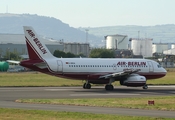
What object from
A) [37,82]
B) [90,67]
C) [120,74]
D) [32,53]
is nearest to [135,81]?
[120,74]

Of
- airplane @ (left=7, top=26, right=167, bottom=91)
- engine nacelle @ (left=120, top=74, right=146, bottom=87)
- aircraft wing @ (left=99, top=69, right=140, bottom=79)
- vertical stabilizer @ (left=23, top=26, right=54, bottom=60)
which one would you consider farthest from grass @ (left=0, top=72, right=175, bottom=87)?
engine nacelle @ (left=120, top=74, right=146, bottom=87)

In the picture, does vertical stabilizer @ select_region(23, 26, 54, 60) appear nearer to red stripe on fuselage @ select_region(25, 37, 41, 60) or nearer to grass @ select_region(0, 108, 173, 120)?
red stripe on fuselage @ select_region(25, 37, 41, 60)

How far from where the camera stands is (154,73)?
56438mm

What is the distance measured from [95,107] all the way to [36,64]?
18749mm

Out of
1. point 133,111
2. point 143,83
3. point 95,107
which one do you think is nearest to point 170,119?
point 133,111

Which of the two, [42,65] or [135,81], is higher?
[42,65]

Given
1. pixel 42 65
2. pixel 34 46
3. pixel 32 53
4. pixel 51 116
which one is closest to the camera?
pixel 51 116

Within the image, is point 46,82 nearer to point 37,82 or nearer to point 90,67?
point 37,82

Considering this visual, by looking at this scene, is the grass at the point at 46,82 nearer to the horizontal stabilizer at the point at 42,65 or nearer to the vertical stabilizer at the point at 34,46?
the horizontal stabilizer at the point at 42,65

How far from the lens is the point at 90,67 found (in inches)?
2095

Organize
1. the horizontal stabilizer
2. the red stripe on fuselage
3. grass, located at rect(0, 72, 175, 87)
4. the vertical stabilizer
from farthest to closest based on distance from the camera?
grass, located at rect(0, 72, 175, 87) → the vertical stabilizer → the red stripe on fuselage → the horizontal stabilizer

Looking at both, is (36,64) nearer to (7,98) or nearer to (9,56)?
(7,98)

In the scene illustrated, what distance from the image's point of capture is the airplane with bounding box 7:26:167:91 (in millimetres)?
50625

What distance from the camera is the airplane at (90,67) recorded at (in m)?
50.6
